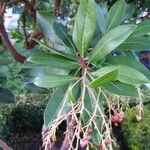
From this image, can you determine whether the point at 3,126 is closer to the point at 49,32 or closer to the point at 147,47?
the point at 49,32

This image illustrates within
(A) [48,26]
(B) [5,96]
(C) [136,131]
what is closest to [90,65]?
(A) [48,26]

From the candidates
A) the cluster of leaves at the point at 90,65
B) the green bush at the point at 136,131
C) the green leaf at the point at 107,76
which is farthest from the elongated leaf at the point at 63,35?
the green bush at the point at 136,131

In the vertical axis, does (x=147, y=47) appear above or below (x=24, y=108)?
above

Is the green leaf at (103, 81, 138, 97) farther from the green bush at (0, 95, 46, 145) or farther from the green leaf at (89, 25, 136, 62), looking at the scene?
the green bush at (0, 95, 46, 145)

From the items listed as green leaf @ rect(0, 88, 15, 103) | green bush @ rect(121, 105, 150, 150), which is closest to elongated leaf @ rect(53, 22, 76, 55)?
green leaf @ rect(0, 88, 15, 103)

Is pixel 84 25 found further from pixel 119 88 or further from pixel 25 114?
pixel 25 114

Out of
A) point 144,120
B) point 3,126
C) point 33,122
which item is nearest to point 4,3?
point 3,126

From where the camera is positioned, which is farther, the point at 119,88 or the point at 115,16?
the point at 115,16
